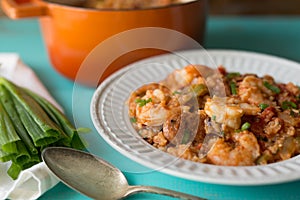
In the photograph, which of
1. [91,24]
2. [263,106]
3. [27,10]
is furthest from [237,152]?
[27,10]

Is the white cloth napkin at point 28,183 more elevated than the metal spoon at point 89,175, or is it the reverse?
the metal spoon at point 89,175

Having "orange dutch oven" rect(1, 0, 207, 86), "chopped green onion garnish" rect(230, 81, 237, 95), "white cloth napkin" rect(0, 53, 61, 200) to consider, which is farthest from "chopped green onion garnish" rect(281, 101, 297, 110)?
"white cloth napkin" rect(0, 53, 61, 200)

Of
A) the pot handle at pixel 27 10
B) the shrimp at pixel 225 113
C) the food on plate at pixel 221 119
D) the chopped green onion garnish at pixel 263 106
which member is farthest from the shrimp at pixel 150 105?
the pot handle at pixel 27 10

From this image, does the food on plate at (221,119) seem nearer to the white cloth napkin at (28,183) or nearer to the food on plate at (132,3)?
the white cloth napkin at (28,183)

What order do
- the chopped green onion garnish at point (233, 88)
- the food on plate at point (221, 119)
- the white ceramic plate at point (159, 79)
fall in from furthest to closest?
the chopped green onion garnish at point (233, 88) < the food on plate at point (221, 119) < the white ceramic plate at point (159, 79)

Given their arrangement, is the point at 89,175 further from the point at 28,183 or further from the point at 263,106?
the point at 263,106

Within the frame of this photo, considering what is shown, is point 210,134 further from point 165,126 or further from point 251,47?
point 251,47
